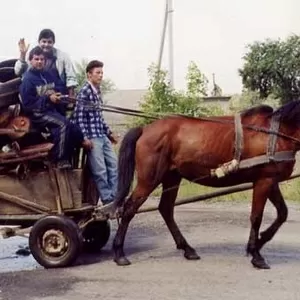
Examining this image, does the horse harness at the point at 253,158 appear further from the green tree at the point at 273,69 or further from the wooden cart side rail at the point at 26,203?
the green tree at the point at 273,69

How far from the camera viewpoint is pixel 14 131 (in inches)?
352

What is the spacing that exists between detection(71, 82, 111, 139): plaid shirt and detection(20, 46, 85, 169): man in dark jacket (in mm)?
223

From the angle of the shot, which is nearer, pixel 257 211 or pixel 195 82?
pixel 257 211

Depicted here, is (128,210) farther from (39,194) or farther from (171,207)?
(39,194)

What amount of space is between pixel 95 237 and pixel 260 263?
7.25 feet

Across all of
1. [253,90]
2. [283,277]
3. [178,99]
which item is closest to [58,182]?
[283,277]

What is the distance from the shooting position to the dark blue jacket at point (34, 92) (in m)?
8.91

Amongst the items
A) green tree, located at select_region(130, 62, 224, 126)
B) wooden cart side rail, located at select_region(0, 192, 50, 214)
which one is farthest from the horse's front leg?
green tree, located at select_region(130, 62, 224, 126)

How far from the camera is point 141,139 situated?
30.1ft

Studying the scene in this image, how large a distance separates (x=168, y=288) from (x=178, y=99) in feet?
58.5

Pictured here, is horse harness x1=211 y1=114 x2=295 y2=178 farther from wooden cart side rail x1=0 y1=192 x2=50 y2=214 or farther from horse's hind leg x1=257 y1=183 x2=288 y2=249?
wooden cart side rail x1=0 y1=192 x2=50 y2=214

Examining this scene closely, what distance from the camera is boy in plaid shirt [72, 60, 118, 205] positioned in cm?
932

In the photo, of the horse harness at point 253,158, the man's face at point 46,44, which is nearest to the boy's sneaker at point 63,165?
the man's face at point 46,44

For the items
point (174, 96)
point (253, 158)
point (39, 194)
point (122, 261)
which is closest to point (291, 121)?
point (253, 158)
